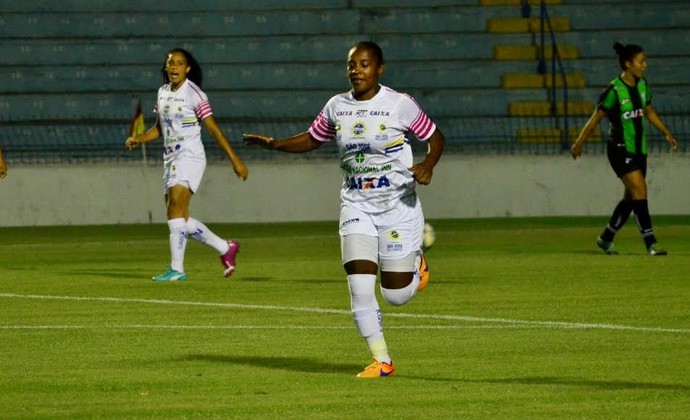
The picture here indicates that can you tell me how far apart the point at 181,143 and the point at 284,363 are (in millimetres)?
6522

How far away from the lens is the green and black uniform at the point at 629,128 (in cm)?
1780

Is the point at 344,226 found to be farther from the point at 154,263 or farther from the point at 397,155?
the point at 154,263

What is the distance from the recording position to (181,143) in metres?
15.5

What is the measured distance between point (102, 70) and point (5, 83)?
169cm

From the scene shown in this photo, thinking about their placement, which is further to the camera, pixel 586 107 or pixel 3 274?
pixel 586 107

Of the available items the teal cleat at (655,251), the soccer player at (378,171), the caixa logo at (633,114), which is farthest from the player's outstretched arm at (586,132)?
the soccer player at (378,171)

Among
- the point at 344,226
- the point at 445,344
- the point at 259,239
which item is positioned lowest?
the point at 259,239

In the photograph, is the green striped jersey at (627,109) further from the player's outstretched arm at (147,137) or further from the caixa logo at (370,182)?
the caixa logo at (370,182)

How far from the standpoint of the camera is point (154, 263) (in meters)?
18.0

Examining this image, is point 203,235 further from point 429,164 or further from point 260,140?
point 429,164

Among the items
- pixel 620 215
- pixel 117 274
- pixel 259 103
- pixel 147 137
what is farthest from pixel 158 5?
pixel 147 137

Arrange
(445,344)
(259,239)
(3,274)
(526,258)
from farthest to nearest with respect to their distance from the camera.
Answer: (259,239) < (526,258) < (3,274) < (445,344)

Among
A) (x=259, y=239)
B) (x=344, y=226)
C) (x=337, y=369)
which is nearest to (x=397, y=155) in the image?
(x=344, y=226)

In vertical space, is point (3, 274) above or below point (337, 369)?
below
